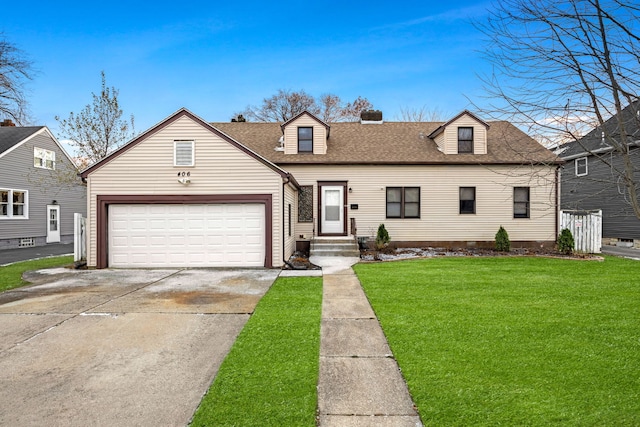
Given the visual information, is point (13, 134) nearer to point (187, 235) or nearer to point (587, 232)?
point (187, 235)

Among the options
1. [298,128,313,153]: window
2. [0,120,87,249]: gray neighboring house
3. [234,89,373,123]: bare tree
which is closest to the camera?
[298,128,313,153]: window

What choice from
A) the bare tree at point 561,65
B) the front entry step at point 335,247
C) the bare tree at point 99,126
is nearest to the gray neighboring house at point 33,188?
the bare tree at point 99,126

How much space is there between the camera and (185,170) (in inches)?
481

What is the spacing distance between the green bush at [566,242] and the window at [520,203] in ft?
6.52

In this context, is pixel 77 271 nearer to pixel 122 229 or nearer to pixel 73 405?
pixel 122 229

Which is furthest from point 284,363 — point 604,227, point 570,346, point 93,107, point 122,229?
point 604,227

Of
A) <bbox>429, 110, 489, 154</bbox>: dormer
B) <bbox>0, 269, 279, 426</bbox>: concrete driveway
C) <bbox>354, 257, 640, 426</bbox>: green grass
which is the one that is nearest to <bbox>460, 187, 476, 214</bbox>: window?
<bbox>429, 110, 489, 154</bbox>: dormer

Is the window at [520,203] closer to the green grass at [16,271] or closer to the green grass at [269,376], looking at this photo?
the green grass at [269,376]

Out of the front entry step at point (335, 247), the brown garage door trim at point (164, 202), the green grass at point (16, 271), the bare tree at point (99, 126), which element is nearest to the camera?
the green grass at point (16, 271)

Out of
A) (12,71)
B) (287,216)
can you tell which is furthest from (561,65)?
(12,71)

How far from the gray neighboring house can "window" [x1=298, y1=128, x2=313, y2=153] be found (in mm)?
11945

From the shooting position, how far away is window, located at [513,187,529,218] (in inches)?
648

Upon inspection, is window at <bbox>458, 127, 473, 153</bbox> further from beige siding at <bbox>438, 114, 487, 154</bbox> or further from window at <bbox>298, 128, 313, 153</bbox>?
window at <bbox>298, 128, 313, 153</bbox>

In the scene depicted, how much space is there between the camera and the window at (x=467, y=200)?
53.9ft
